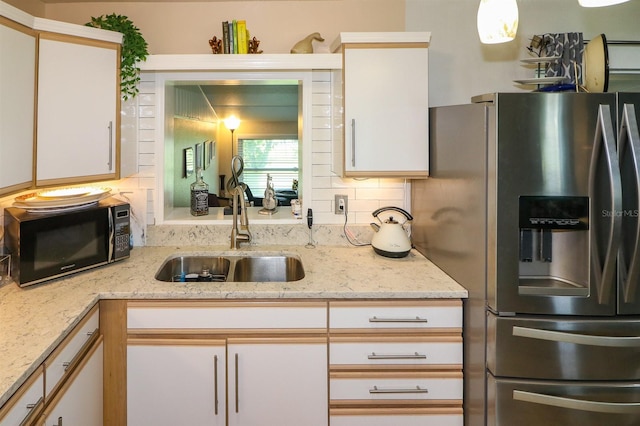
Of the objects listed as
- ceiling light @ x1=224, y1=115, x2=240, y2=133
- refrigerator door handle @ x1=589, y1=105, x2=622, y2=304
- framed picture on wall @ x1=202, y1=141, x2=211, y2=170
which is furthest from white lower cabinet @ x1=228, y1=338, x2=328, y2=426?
ceiling light @ x1=224, y1=115, x2=240, y2=133

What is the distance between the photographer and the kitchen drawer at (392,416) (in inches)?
65.0

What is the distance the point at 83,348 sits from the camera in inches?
57.6

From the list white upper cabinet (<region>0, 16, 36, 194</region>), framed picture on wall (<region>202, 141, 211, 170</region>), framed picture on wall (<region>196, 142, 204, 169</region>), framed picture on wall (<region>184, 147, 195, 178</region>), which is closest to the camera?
white upper cabinet (<region>0, 16, 36, 194</region>)

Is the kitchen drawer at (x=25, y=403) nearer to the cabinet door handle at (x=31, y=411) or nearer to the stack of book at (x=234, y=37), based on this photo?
the cabinet door handle at (x=31, y=411)

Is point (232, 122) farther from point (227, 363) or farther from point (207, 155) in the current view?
point (227, 363)

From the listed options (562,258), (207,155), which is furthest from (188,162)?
(562,258)

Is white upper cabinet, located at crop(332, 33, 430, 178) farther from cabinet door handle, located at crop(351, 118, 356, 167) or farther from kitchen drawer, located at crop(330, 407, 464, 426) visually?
kitchen drawer, located at crop(330, 407, 464, 426)

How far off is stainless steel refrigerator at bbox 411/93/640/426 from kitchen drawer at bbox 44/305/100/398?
1477 mm

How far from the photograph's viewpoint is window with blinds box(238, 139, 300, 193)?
4.46 meters

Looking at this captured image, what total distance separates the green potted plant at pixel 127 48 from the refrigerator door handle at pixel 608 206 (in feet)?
6.66

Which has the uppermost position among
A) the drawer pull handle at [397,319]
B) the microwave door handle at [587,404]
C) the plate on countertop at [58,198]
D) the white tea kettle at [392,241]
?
the plate on countertop at [58,198]

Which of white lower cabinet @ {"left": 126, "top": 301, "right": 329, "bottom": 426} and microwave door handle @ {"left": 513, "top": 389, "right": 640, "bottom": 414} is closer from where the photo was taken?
microwave door handle @ {"left": 513, "top": 389, "right": 640, "bottom": 414}

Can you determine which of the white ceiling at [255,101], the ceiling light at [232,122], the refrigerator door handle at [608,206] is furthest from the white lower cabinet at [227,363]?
the ceiling light at [232,122]

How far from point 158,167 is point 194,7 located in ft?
3.07
